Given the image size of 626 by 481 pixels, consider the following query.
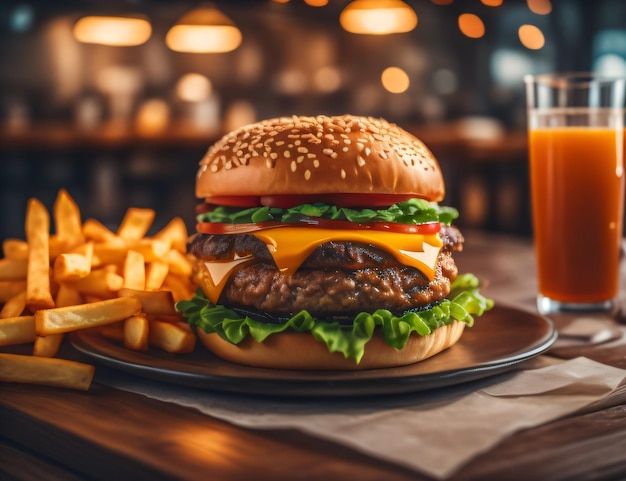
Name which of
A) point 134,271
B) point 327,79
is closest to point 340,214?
point 134,271

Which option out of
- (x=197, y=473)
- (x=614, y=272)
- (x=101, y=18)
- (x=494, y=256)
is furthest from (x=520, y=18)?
(x=197, y=473)

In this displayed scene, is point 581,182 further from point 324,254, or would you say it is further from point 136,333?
point 136,333

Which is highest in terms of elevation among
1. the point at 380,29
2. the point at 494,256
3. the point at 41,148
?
the point at 380,29

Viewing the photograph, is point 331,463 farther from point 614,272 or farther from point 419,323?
point 614,272

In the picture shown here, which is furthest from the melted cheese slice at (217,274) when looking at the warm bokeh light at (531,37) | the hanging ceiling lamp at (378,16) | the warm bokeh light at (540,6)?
the warm bokeh light at (531,37)

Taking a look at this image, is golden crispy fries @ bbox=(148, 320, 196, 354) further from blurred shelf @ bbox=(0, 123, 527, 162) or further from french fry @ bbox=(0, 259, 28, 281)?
blurred shelf @ bbox=(0, 123, 527, 162)

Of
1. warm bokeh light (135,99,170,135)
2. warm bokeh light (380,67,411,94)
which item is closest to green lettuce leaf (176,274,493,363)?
warm bokeh light (135,99,170,135)

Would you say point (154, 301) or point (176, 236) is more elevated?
point (176, 236)

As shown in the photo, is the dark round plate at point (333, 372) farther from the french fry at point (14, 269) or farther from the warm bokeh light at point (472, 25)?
the warm bokeh light at point (472, 25)
